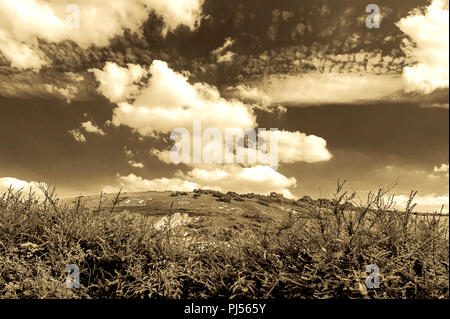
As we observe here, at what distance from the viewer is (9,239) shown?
5988mm

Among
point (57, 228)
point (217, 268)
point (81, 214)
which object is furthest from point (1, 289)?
point (217, 268)

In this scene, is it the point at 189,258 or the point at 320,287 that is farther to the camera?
the point at 189,258

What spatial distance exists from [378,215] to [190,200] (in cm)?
809

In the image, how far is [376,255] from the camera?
463cm

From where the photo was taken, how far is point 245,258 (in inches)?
201

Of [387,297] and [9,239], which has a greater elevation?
[9,239]

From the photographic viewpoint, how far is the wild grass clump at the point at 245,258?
4.70 metres

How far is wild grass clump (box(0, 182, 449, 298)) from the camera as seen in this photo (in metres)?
4.70

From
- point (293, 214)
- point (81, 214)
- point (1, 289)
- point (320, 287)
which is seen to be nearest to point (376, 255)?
point (320, 287)
